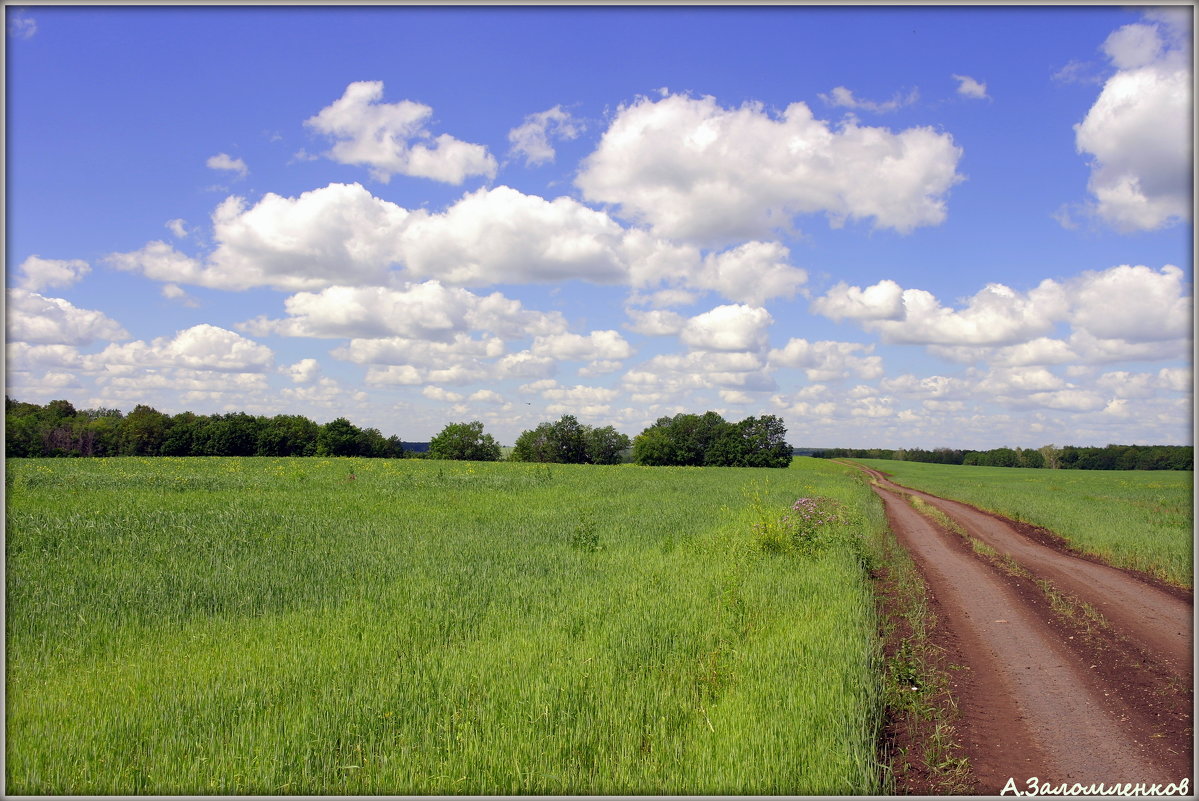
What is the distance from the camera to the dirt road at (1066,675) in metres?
6.12

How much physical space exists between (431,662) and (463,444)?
10221 cm

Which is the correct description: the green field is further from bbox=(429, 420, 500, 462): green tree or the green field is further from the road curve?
bbox=(429, 420, 500, 462): green tree

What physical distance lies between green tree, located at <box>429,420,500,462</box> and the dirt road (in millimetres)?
97004

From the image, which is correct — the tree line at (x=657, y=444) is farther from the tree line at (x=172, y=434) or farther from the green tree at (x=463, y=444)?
the tree line at (x=172, y=434)

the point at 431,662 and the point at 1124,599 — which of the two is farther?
the point at 1124,599

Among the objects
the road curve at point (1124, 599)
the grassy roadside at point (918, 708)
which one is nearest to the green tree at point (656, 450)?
the road curve at point (1124, 599)

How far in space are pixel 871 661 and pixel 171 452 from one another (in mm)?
95563

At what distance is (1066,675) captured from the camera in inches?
327

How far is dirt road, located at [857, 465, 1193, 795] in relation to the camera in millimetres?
6121

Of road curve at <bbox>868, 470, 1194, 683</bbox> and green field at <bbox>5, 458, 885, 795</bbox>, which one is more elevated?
green field at <bbox>5, 458, 885, 795</bbox>

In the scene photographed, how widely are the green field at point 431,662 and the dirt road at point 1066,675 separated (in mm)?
1248

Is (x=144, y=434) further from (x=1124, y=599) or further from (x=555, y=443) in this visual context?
(x=1124, y=599)

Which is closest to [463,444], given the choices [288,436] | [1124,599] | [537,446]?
Result: [537,446]

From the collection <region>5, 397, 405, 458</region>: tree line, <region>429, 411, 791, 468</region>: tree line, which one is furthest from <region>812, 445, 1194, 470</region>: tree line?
<region>5, 397, 405, 458</region>: tree line
